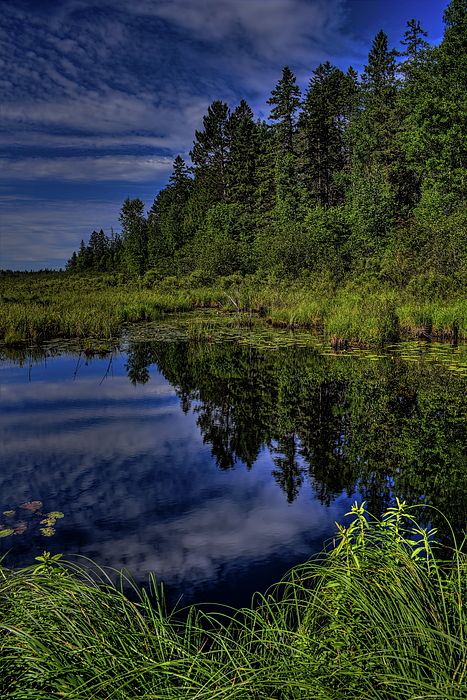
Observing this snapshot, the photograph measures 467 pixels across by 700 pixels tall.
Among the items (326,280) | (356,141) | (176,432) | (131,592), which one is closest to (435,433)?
(176,432)

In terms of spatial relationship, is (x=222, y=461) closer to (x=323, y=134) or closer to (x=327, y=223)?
(x=327, y=223)

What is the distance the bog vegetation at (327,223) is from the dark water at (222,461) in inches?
238

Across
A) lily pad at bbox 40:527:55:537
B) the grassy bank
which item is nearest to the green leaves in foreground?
lily pad at bbox 40:527:55:537

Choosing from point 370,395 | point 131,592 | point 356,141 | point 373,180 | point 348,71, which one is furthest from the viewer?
point 348,71

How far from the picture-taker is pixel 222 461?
7102 mm

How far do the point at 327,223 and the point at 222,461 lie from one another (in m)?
30.8

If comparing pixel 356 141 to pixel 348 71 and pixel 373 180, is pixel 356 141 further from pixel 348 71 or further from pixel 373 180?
pixel 348 71

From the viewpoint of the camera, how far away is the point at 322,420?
8.53 m

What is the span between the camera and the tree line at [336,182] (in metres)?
27.4

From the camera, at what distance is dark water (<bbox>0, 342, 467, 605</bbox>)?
466cm

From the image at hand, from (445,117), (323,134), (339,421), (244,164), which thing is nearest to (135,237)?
(244,164)

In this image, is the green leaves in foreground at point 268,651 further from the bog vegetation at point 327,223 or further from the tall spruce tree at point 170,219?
the tall spruce tree at point 170,219

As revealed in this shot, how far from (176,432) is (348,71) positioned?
5207 cm

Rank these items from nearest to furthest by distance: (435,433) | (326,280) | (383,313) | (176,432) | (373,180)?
1. (435,433)
2. (176,432)
3. (383,313)
4. (326,280)
5. (373,180)
